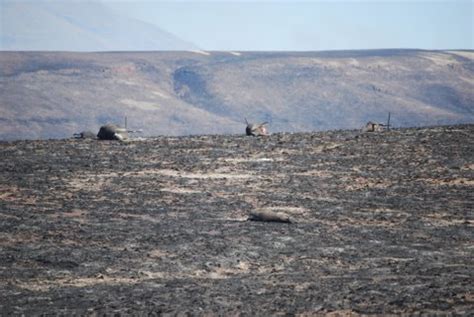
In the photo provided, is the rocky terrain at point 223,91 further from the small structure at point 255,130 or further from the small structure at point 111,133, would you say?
the small structure at point 255,130

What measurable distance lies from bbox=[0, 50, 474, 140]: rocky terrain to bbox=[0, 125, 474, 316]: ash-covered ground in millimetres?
70121

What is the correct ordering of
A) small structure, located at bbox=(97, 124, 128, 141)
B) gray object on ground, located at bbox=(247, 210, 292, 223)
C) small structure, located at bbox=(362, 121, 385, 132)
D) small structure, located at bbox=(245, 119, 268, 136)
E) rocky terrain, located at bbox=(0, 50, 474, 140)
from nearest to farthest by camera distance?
gray object on ground, located at bbox=(247, 210, 292, 223)
small structure, located at bbox=(97, 124, 128, 141)
small structure, located at bbox=(245, 119, 268, 136)
small structure, located at bbox=(362, 121, 385, 132)
rocky terrain, located at bbox=(0, 50, 474, 140)

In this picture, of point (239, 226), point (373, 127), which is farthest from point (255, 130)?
point (239, 226)

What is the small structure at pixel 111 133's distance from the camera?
3403 cm

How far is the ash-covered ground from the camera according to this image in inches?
520

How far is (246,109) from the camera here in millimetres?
117625

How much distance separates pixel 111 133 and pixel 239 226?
52.8 ft

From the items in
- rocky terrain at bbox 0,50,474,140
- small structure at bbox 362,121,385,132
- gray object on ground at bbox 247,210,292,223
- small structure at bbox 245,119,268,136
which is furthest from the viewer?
rocky terrain at bbox 0,50,474,140

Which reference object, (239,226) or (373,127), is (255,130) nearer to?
(373,127)

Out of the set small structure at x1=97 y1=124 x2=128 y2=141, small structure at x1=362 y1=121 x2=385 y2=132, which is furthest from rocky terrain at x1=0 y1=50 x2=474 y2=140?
small structure at x1=362 y1=121 x2=385 y2=132

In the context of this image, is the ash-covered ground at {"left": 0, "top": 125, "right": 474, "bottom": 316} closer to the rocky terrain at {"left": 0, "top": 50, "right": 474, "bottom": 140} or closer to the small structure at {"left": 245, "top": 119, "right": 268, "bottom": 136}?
the small structure at {"left": 245, "top": 119, "right": 268, "bottom": 136}

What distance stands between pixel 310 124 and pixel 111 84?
32003 mm

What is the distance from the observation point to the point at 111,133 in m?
34.2

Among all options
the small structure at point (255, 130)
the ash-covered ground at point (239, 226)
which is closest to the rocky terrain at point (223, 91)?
the small structure at point (255, 130)
